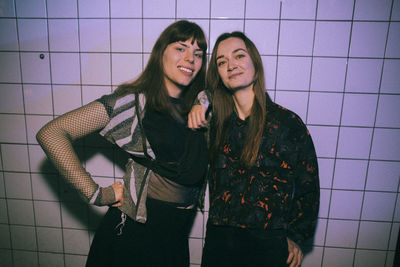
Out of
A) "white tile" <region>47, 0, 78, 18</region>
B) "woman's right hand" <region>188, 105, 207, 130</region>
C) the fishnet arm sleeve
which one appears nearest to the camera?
the fishnet arm sleeve

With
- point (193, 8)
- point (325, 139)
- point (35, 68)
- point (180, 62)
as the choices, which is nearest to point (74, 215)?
point (35, 68)

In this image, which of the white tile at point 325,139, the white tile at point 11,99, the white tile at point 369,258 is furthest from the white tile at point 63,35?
the white tile at point 369,258

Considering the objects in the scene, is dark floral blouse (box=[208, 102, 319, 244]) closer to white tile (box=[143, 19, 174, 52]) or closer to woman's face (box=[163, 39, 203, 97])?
woman's face (box=[163, 39, 203, 97])

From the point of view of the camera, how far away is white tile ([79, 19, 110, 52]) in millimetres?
1481

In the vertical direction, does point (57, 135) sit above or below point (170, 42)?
below

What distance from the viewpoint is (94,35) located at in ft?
4.90

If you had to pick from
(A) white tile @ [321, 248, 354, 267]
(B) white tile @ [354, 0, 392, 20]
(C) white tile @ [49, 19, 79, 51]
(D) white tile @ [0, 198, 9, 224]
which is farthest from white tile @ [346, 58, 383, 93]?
(D) white tile @ [0, 198, 9, 224]

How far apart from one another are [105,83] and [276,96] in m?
1.27

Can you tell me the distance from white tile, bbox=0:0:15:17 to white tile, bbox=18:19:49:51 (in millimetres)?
81

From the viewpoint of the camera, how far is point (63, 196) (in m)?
1.73

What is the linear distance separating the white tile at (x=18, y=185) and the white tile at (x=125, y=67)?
1139 millimetres

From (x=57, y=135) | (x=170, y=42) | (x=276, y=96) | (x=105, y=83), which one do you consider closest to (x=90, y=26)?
(x=105, y=83)

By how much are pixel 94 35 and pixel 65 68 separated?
0.34 m

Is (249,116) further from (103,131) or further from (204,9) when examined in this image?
(204,9)
